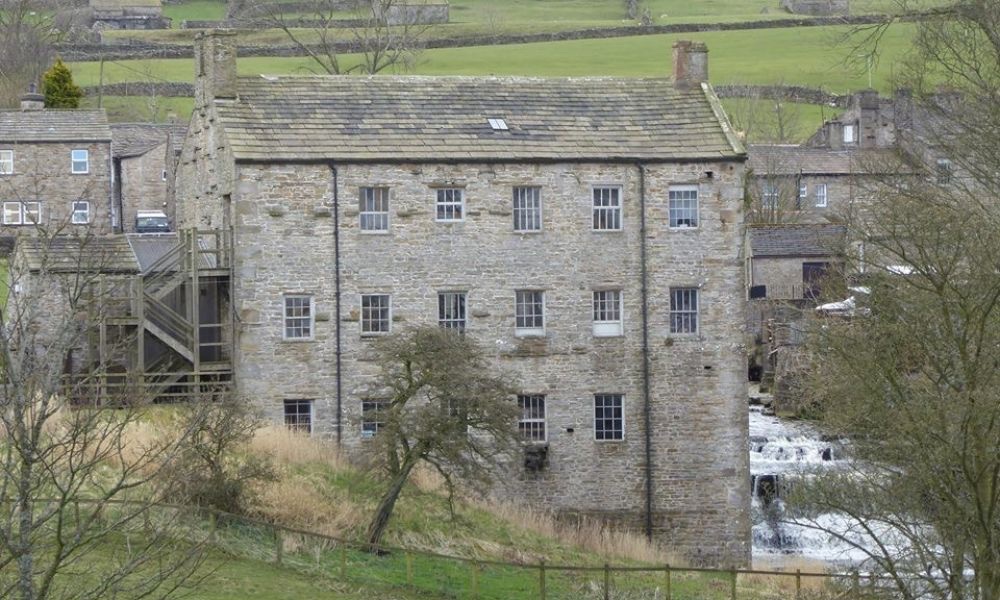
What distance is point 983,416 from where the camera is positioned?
20562 millimetres

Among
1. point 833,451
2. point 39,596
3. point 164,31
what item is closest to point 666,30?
point 164,31

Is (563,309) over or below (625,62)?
below

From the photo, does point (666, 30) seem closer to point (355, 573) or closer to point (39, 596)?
point (355, 573)

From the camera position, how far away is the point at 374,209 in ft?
127

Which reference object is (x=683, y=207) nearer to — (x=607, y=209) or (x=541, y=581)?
(x=607, y=209)

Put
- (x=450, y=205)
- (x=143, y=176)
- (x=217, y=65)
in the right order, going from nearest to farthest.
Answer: (x=450, y=205), (x=217, y=65), (x=143, y=176)

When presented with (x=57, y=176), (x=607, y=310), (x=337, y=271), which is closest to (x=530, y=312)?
(x=607, y=310)

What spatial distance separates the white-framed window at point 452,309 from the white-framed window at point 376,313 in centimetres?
122

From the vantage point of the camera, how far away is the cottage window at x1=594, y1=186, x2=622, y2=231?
129ft

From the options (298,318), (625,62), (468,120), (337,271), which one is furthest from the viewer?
(625,62)

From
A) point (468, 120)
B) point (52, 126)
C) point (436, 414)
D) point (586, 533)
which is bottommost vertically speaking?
point (586, 533)

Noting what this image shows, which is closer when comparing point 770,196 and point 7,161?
point 7,161

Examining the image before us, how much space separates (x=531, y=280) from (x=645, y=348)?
315 centimetres

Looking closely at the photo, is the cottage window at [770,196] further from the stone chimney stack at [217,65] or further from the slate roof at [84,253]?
the stone chimney stack at [217,65]
